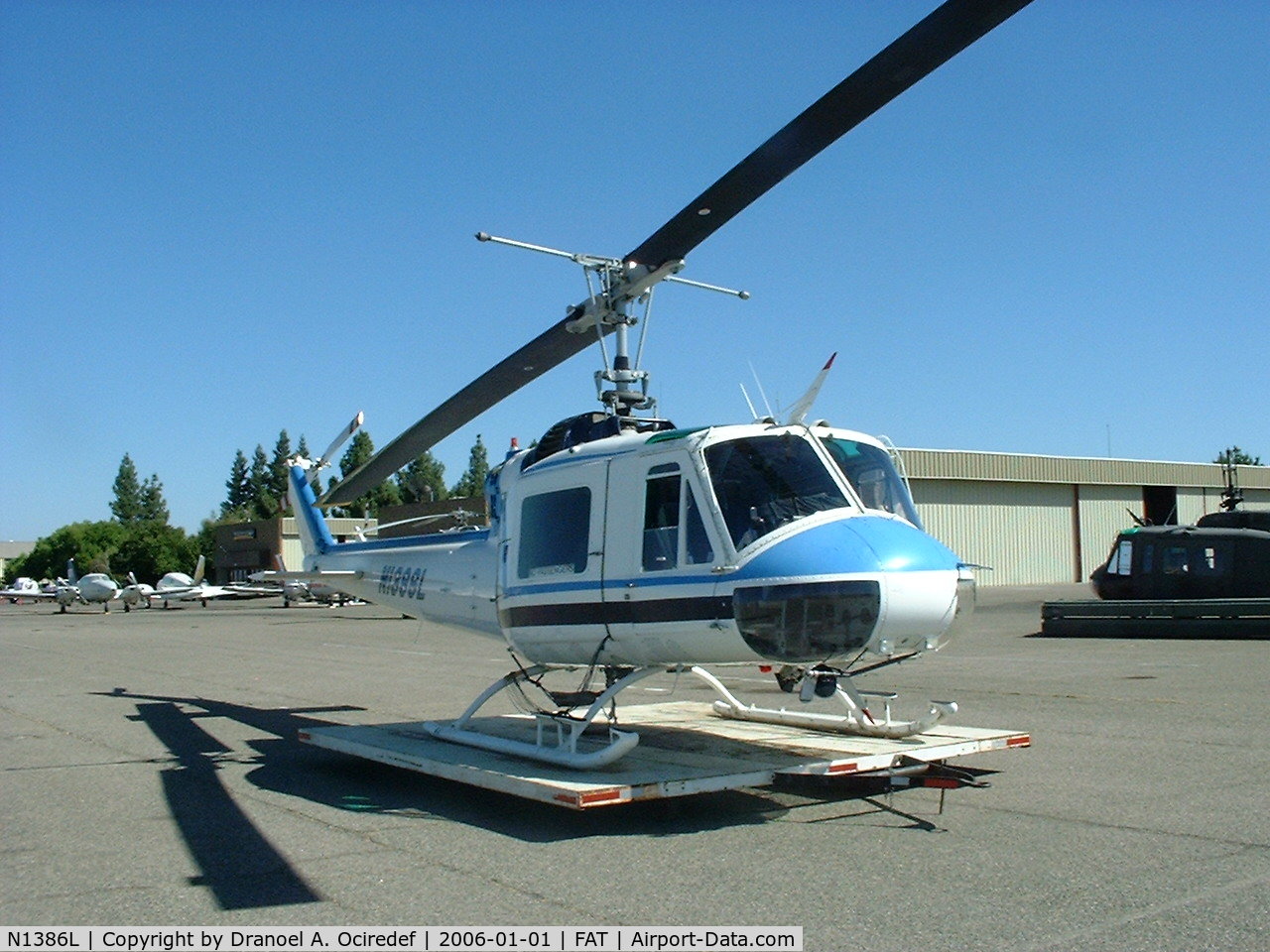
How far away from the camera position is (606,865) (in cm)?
655

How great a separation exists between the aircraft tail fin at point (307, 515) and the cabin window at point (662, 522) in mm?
6720

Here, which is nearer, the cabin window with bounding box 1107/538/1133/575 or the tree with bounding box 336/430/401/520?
the cabin window with bounding box 1107/538/1133/575

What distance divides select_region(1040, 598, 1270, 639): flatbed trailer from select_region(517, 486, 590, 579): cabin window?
1841 centimetres

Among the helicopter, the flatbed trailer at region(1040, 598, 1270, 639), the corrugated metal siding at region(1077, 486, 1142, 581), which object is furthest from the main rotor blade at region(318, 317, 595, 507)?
the corrugated metal siding at region(1077, 486, 1142, 581)

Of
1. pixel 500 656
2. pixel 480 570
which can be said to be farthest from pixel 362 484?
pixel 500 656

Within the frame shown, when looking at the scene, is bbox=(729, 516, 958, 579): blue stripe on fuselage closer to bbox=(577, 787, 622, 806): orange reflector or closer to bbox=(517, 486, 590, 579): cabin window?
bbox=(577, 787, 622, 806): orange reflector

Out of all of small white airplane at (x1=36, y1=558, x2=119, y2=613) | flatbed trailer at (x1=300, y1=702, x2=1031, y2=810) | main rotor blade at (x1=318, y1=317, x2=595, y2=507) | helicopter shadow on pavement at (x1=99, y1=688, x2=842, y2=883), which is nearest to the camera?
helicopter shadow on pavement at (x1=99, y1=688, x2=842, y2=883)

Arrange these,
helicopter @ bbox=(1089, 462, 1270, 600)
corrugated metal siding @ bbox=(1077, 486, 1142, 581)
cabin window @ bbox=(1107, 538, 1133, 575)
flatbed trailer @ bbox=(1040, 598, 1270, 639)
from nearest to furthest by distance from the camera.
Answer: flatbed trailer @ bbox=(1040, 598, 1270, 639) < helicopter @ bbox=(1089, 462, 1270, 600) < cabin window @ bbox=(1107, 538, 1133, 575) < corrugated metal siding @ bbox=(1077, 486, 1142, 581)

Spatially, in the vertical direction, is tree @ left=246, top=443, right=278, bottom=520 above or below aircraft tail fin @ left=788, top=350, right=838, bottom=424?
above

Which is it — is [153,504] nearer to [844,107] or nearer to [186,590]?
[186,590]

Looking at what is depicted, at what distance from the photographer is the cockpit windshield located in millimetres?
7785

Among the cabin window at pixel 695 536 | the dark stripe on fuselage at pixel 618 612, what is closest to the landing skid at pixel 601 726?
the dark stripe on fuselage at pixel 618 612

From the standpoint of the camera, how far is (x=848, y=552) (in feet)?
23.9

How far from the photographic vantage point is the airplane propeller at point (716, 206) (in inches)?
222
